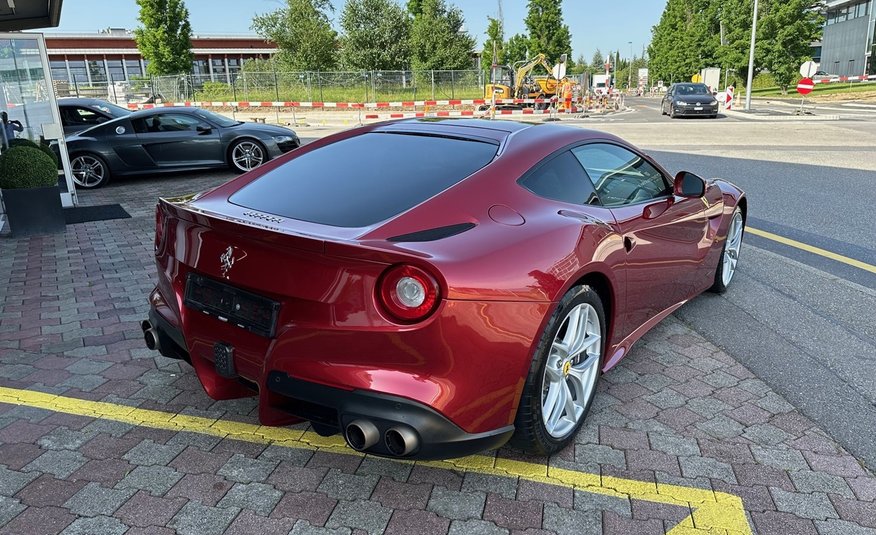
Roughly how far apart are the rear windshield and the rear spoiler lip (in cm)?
18

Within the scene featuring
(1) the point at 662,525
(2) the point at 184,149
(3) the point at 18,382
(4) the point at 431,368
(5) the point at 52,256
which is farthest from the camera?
(2) the point at 184,149

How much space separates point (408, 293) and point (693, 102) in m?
27.8

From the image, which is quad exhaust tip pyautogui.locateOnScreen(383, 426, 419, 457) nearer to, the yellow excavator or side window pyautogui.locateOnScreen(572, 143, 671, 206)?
side window pyautogui.locateOnScreen(572, 143, 671, 206)

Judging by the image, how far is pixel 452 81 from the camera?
34.2 metres

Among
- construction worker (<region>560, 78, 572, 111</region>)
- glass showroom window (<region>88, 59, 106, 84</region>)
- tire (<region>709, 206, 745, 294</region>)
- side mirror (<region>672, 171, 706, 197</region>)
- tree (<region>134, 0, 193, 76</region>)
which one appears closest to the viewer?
side mirror (<region>672, 171, 706, 197</region>)

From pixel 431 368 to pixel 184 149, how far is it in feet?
34.6

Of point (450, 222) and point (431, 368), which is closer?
point (431, 368)

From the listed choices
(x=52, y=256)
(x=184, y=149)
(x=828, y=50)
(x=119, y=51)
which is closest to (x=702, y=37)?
(x=828, y=50)

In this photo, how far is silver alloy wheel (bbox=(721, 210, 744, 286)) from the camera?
4.86 m

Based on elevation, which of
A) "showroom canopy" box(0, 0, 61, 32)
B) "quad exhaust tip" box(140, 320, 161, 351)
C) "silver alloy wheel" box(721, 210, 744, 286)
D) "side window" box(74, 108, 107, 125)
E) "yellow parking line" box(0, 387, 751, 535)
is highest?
"showroom canopy" box(0, 0, 61, 32)

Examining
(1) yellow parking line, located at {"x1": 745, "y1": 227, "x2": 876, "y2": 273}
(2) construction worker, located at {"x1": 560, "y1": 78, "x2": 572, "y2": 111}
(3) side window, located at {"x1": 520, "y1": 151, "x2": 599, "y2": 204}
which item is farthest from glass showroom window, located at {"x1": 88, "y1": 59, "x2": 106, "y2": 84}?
(3) side window, located at {"x1": 520, "y1": 151, "x2": 599, "y2": 204}

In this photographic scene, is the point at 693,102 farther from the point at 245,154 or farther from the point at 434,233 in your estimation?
the point at 434,233

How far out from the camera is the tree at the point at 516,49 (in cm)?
6644

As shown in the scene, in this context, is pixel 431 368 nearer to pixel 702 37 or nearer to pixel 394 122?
pixel 394 122
